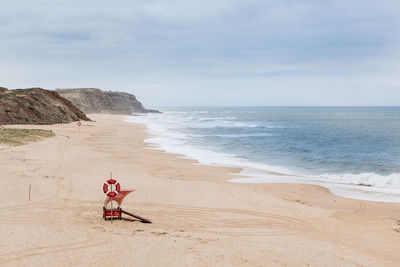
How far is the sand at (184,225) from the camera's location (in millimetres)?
6820

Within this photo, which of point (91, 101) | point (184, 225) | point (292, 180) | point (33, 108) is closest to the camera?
point (184, 225)

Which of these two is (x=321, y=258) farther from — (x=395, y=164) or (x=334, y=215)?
(x=395, y=164)

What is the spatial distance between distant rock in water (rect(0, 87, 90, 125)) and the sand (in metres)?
28.3

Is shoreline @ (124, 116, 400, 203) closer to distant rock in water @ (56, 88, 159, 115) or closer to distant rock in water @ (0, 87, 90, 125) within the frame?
distant rock in water @ (0, 87, 90, 125)

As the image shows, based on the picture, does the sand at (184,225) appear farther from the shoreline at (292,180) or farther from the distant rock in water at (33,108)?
the distant rock in water at (33,108)

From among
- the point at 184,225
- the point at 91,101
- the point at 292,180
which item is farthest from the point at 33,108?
the point at 91,101

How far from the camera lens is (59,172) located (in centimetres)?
1487

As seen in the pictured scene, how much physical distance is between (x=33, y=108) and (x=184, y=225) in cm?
4216

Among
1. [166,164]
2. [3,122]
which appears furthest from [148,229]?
[3,122]

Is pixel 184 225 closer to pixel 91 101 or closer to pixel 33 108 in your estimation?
pixel 33 108

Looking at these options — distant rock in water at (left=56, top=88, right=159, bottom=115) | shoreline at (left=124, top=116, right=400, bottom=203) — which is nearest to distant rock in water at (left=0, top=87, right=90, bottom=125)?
shoreline at (left=124, top=116, right=400, bottom=203)

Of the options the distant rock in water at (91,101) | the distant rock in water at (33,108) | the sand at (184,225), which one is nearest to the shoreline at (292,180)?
the sand at (184,225)

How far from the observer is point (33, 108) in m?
44.2

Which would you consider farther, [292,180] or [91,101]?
[91,101]
